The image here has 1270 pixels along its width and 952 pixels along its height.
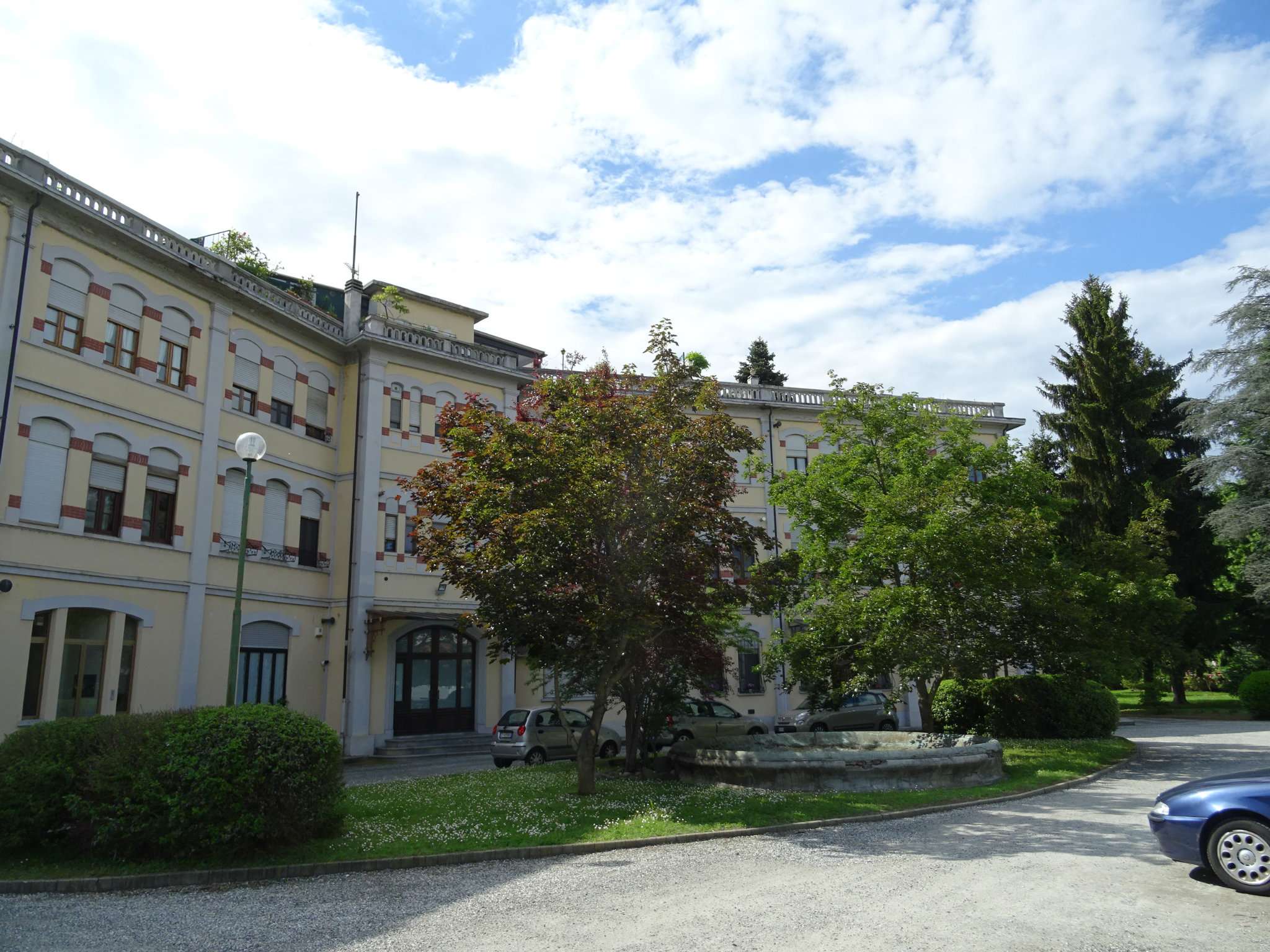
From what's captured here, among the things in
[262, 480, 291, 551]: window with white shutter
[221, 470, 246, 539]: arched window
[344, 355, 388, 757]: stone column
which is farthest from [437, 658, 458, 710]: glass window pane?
[221, 470, 246, 539]: arched window

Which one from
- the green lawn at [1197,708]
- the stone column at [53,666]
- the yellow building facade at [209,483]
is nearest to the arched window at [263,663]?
the yellow building facade at [209,483]

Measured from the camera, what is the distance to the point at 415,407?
28.5 m

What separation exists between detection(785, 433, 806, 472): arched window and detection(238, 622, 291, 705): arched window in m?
19.5

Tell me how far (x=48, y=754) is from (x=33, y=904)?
6.71 feet

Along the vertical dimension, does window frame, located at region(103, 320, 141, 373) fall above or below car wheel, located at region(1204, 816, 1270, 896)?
above

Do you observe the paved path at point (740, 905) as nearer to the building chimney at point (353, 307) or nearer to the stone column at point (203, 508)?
the stone column at point (203, 508)

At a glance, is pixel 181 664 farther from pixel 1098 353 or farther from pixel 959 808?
pixel 1098 353

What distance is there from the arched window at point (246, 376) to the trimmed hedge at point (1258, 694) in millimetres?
33872

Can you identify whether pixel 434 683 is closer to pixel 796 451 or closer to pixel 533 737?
pixel 533 737

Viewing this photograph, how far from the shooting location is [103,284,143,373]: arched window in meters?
20.9

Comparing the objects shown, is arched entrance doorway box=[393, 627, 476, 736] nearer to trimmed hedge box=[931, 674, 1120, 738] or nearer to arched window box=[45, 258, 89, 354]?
arched window box=[45, 258, 89, 354]

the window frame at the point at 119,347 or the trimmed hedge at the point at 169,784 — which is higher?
the window frame at the point at 119,347

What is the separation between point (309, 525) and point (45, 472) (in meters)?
8.23

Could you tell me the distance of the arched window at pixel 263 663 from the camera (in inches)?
933
